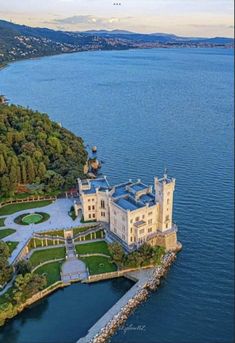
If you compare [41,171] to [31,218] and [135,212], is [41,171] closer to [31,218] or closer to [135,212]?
[31,218]

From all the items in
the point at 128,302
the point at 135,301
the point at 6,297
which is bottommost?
the point at 135,301

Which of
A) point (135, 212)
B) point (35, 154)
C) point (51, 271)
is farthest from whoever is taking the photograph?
point (35, 154)

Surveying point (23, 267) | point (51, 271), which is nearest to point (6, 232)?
point (23, 267)

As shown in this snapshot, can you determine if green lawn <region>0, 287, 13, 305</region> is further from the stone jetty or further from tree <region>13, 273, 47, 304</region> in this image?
the stone jetty

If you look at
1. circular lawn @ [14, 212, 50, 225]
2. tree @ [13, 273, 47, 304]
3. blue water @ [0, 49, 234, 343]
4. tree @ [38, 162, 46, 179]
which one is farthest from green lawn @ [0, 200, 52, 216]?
tree @ [13, 273, 47, 304]

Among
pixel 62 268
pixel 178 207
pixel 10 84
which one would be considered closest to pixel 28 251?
pixel 62 268

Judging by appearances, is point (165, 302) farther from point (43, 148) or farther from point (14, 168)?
point (43, 148)
